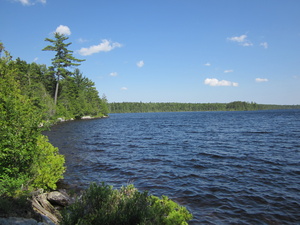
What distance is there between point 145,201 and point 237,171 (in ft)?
35.8

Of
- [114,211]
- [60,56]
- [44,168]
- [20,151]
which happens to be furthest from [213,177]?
[60,56]

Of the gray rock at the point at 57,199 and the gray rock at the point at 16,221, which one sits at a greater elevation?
the gray rock at the point at 16,221

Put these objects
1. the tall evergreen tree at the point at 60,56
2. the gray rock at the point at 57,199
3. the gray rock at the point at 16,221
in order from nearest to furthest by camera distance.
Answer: the gray rock at the point at 16,221
the gray rock at the point at 57,199
the tall evergreen tree at the point at 60,56

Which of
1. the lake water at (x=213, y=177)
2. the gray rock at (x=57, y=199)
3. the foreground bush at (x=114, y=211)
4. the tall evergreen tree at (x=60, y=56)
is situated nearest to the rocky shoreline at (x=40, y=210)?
the gray rock at (x=57, y=199)

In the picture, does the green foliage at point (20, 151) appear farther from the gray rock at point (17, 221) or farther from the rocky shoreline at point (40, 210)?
the gray rock at point (17, 221)

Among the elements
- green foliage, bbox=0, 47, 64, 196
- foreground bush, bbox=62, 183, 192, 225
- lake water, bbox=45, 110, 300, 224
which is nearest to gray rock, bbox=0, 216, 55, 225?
foreground bush, bbox=62, 183, 192, 225

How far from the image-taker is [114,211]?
17.2 ft

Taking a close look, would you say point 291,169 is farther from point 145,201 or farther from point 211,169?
point 145,201

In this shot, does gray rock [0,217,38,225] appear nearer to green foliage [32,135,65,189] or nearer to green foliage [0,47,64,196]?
green foliage [0,47,64,196]

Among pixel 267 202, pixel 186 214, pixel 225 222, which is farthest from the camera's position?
pixel 267 202

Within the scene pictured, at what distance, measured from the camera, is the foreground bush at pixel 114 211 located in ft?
16.7

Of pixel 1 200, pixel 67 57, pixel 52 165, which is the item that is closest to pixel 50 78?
pixel 67 57

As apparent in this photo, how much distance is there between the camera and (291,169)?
47.7 feet

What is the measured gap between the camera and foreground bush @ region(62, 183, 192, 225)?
509cm
